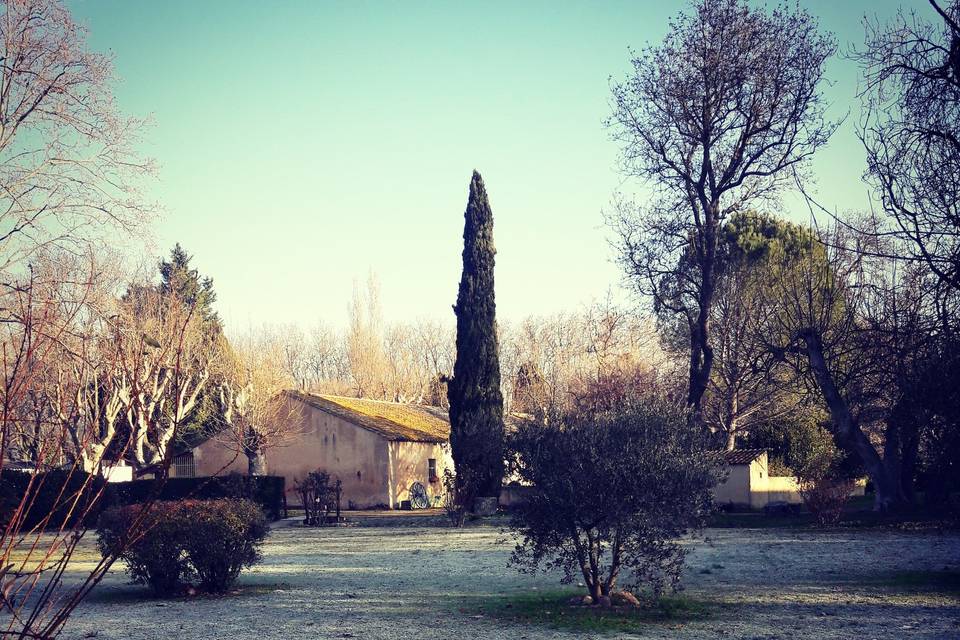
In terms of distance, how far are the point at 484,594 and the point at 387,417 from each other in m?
30.0

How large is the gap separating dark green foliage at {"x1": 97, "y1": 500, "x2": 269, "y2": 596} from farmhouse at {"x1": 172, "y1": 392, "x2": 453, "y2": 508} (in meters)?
23.6

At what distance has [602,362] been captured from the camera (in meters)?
45.1

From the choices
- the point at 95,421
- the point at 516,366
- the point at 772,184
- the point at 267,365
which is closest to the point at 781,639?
the point at 95,421

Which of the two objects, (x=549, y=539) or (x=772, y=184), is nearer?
(x=549, y=539)

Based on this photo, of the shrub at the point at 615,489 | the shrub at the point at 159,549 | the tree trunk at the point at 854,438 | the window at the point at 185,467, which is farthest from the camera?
the window at the point at 185,467

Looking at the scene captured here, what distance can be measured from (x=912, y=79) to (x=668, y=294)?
19.6 metres

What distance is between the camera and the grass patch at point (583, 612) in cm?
1009

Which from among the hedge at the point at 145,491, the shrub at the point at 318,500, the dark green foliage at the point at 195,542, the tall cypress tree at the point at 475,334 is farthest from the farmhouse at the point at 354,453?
the dark green foliage at the point at 195,542

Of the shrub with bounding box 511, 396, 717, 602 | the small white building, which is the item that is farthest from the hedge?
the shrub with bounding box 511, 396, 717, 602

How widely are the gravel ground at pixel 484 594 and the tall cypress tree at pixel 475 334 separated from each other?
1255 centimetres

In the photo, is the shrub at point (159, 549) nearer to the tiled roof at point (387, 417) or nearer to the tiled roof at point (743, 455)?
the tiled roof at point (743, 455)

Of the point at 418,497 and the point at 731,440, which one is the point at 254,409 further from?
the point at 731,440

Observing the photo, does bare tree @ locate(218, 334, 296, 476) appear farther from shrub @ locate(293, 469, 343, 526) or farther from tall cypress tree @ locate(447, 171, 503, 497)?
tall cypress tree @ locate(447, 171, 503, 497)

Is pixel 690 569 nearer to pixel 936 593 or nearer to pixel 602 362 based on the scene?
pixel 936 593
